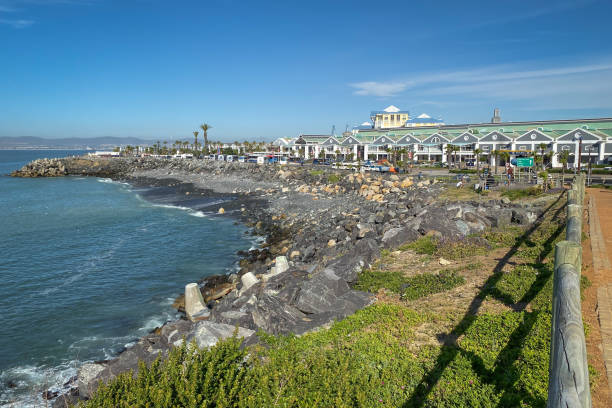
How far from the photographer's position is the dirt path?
5.60 m

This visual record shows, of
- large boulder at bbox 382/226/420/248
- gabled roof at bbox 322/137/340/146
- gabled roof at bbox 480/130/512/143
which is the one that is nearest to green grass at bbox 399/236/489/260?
large boulder at bbox 382/226/420/248

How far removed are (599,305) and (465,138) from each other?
2506 inches

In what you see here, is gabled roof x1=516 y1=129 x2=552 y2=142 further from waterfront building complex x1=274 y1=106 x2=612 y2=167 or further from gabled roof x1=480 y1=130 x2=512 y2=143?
gabled roof x1=480 y1=130 x2=512 y2=143

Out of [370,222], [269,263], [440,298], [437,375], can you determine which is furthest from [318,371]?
[370,222]

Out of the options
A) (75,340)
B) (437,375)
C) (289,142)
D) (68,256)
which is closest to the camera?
(437,375)

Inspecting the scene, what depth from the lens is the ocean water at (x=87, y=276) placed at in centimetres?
1352

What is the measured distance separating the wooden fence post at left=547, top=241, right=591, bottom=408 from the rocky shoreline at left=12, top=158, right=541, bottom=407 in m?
5.89

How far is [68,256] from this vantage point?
25.6m

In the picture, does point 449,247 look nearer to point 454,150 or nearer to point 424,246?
point 424,246

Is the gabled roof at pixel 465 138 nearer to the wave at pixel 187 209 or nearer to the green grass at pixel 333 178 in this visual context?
the green grass at pixel 333 178

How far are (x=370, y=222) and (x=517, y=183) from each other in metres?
16.6

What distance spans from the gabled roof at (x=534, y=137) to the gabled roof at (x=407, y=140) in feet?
59.8

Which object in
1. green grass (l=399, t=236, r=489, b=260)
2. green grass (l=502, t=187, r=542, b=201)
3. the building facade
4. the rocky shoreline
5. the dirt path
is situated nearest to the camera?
the dirt path

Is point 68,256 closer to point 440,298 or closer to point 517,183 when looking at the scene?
point 440,298
